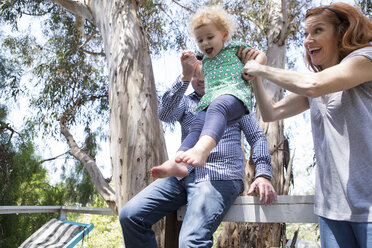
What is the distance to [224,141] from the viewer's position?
1.72 metres

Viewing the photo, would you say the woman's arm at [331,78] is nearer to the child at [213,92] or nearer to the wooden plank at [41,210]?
the child at [213,92]

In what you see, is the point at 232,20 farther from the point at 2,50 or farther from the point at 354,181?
the point at 2,50

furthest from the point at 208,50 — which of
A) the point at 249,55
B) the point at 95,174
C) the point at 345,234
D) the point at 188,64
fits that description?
the point at 95,174

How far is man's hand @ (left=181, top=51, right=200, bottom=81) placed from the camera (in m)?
1.90

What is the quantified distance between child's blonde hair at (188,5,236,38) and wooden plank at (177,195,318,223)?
2.77ft

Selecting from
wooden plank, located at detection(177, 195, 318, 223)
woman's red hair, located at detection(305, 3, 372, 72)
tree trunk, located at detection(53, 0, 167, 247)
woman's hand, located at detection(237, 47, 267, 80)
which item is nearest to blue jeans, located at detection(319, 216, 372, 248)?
wooden plank, located at detection(177, 195, 318, 223)

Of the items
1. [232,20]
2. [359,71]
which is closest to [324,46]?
[359,71]

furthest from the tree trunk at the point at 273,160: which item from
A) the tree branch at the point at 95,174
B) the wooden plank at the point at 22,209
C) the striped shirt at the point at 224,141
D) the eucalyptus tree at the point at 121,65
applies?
the striped shirt at the point at 224,141

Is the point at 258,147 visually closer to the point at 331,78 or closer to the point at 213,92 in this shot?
the point at 213,92

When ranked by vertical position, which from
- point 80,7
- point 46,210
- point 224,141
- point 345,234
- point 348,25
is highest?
point 80,7

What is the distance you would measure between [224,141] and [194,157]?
322 millimetres

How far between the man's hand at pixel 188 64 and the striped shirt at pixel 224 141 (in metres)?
0.03

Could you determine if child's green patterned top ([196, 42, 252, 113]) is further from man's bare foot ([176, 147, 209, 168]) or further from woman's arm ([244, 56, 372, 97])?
woman's arm ([244, 56, 372, 97])

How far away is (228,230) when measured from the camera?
4.44 metres
